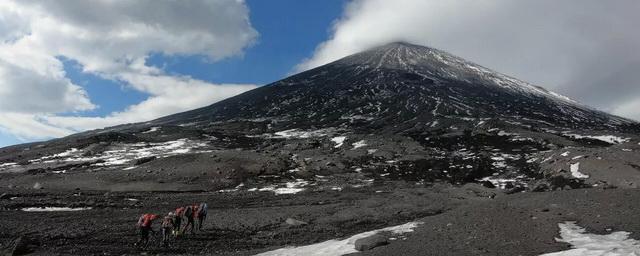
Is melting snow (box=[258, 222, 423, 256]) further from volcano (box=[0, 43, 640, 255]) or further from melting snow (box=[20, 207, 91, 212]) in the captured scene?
melting snow (box=[20, 207, 91, 212])

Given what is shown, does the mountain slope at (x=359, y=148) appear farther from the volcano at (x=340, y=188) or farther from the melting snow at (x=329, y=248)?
the melting snow at (x=329, y=248)

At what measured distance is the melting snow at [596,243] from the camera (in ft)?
51.8

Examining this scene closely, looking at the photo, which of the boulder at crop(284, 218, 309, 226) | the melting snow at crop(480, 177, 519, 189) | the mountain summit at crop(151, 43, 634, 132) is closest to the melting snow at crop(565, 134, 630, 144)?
the mountain summit at crop(151, 43, 634, 132)

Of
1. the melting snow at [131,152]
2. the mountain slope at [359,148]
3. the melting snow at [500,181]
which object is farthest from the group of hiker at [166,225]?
the melting snow at [131,152]

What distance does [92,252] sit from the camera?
23.3 metres

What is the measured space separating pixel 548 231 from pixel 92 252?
67.4 ft

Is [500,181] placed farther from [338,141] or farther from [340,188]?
[338,141]

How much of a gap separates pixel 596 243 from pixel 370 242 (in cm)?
850

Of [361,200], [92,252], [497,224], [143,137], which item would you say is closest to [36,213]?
[92,252]

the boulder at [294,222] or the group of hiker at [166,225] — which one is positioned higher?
the group of hiker at [166,225]

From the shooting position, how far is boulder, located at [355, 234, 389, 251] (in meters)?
20.8

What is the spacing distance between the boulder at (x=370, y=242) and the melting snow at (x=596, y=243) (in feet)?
22.5

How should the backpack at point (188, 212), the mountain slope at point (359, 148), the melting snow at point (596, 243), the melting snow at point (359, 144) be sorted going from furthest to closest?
the melting snow at point (359, 144) < the mountain slope at point (359, 148) < the backpack at point (188, 212) < the melting snow at point (596, 243)

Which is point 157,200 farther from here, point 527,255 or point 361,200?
point 527,255
